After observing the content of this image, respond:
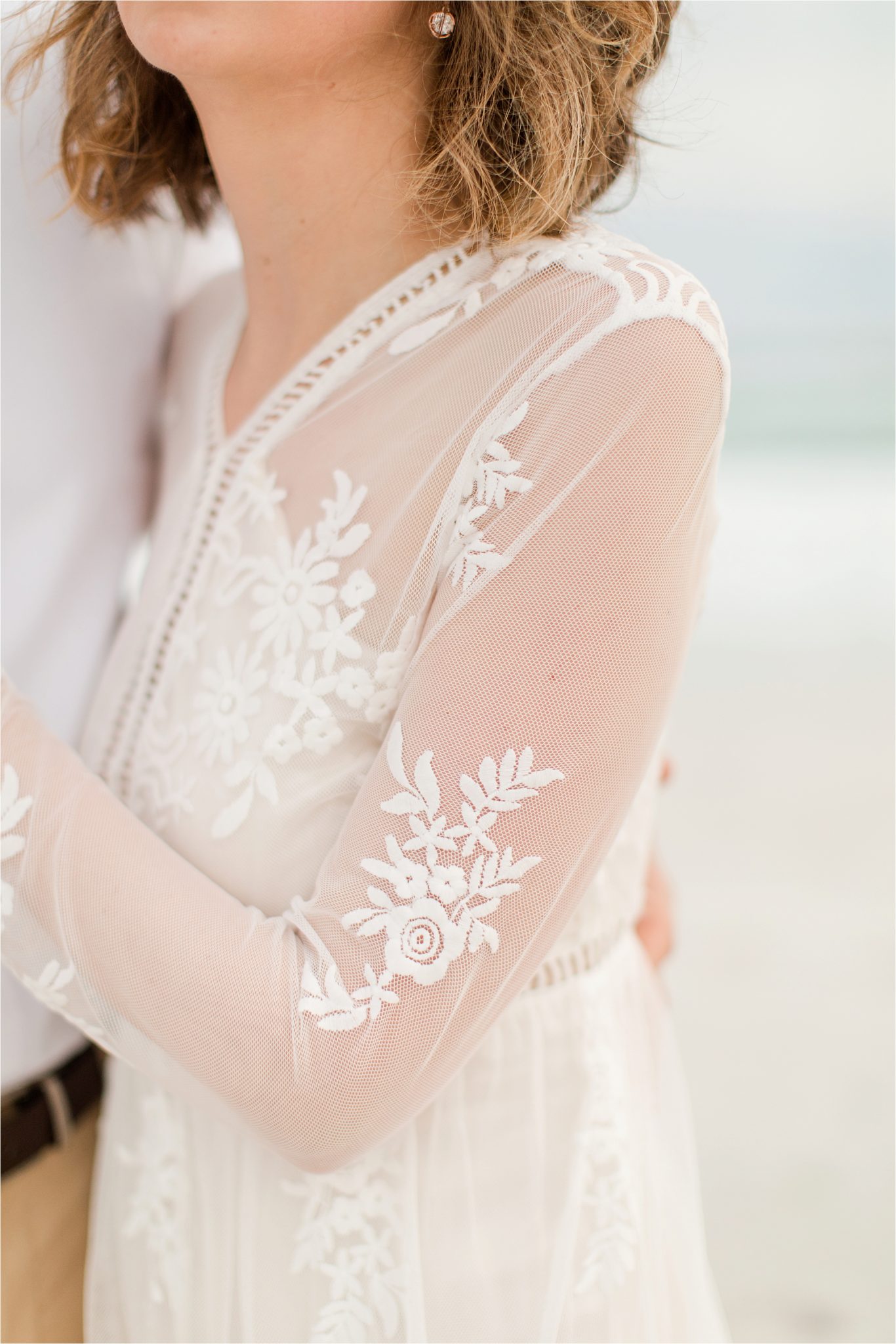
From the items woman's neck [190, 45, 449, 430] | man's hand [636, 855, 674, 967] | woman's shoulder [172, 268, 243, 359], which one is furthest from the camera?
man's hand [636, 855, 674, 967]

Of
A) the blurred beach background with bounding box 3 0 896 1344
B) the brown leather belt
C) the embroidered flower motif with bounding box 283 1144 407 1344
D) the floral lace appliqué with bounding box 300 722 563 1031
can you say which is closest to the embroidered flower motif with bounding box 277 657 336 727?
the floral lace appliqué with bounding box 300 722 563 1031

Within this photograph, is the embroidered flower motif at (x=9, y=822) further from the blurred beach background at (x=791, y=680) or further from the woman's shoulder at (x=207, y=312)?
the blurred beach background at (x=791, y=680)

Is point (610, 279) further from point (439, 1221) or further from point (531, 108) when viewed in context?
point (439, 1221)

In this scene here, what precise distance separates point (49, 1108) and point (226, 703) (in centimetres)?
46

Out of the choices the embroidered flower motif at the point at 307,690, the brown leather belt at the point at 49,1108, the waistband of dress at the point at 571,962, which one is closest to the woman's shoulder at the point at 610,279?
the embroidered flower motif at the point at 307,690

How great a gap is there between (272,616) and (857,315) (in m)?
8.14

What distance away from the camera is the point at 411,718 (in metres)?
0.77

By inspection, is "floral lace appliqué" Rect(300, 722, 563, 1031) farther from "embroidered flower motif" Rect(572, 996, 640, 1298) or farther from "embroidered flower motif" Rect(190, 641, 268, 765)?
"embroidered flower motif" Rect(572, 996, 640, 1298)

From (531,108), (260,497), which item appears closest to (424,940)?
(260,497)

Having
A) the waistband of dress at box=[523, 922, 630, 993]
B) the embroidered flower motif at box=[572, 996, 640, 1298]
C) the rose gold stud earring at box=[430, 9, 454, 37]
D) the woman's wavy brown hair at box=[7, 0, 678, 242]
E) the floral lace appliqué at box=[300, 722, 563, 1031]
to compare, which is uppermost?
the rose gold stud earring at box=[430, 9, 454, 37]

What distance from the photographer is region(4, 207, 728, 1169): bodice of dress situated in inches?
29.3

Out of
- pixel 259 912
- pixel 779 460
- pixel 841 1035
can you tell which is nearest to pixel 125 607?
pixel 259 912

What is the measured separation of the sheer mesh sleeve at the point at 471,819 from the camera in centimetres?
74

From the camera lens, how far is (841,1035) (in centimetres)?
284
